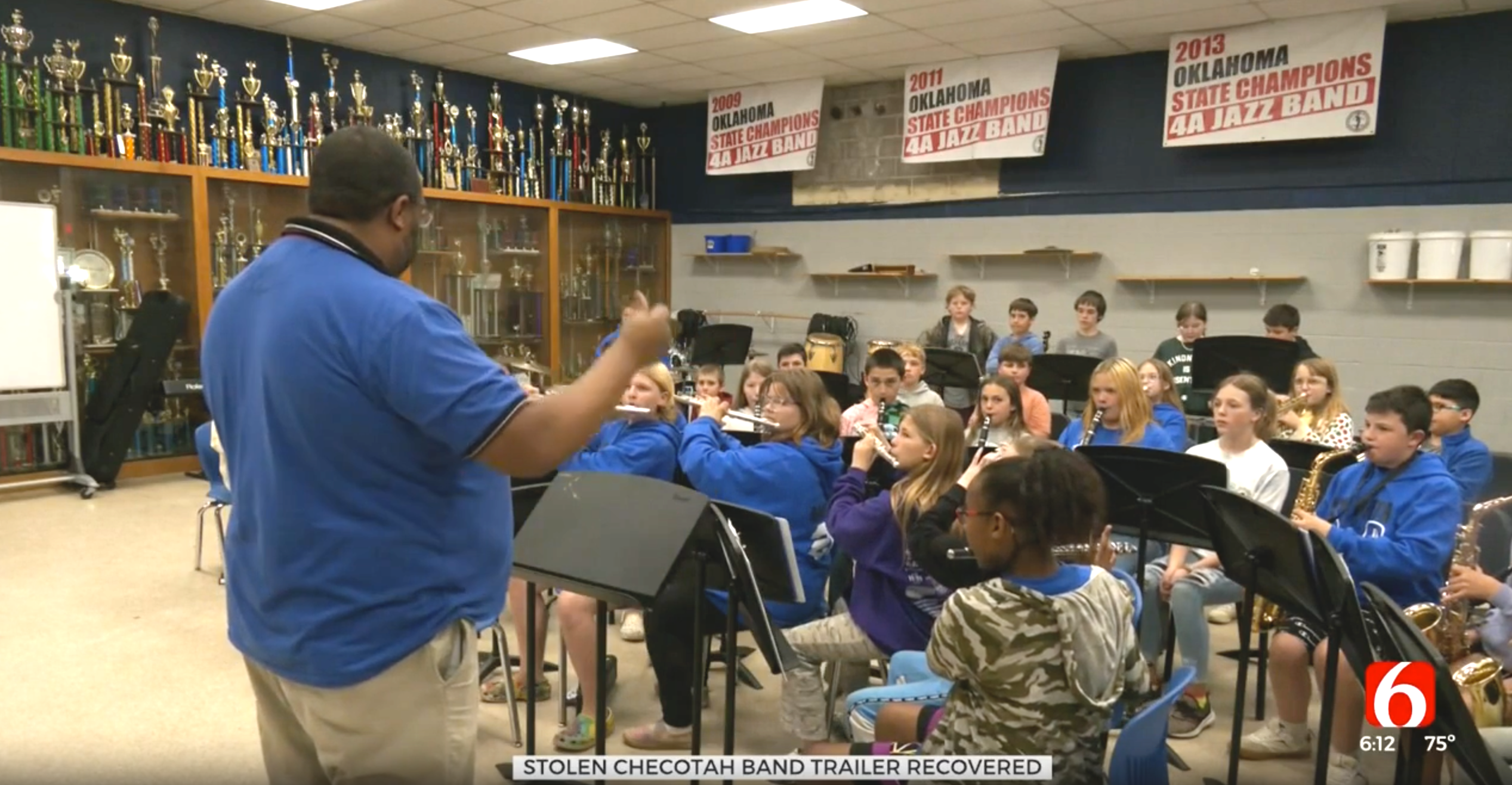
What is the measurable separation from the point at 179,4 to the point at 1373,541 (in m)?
7.21

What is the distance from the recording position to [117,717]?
10.1ft

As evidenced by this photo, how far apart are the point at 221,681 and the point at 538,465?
8.81 feet

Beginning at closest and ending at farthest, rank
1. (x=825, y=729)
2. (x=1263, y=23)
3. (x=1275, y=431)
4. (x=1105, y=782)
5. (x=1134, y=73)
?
(x=1105, y=782), (x=825, y=729), (x=1275, y=431), (x=1263, y=23), (x=1134, y=73)

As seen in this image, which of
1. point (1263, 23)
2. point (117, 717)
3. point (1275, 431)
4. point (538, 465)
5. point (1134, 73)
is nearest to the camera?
point (538, 465)

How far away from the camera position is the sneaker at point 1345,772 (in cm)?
265

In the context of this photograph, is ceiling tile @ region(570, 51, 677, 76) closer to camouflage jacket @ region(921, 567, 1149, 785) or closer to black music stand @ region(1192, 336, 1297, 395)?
black music stand @ region(1192, 336, 1297, 395)

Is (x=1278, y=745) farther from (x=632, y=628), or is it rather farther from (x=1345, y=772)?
(x=632, y=628)

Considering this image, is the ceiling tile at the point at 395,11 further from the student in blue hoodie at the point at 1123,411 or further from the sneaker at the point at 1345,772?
the sneaker at the point at 1345,772

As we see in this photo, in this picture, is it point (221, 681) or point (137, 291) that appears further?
point (137, 291)

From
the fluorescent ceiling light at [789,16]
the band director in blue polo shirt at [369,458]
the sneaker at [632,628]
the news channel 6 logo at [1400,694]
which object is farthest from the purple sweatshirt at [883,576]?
the fluorescent ceiling light at [789,16]

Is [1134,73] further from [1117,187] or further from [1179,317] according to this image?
[1179,317]

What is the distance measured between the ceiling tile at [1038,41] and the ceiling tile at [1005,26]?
8 centimetres

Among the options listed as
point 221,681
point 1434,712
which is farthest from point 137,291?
point 1434,712

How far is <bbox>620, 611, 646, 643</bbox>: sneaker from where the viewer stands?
12.6 ft
